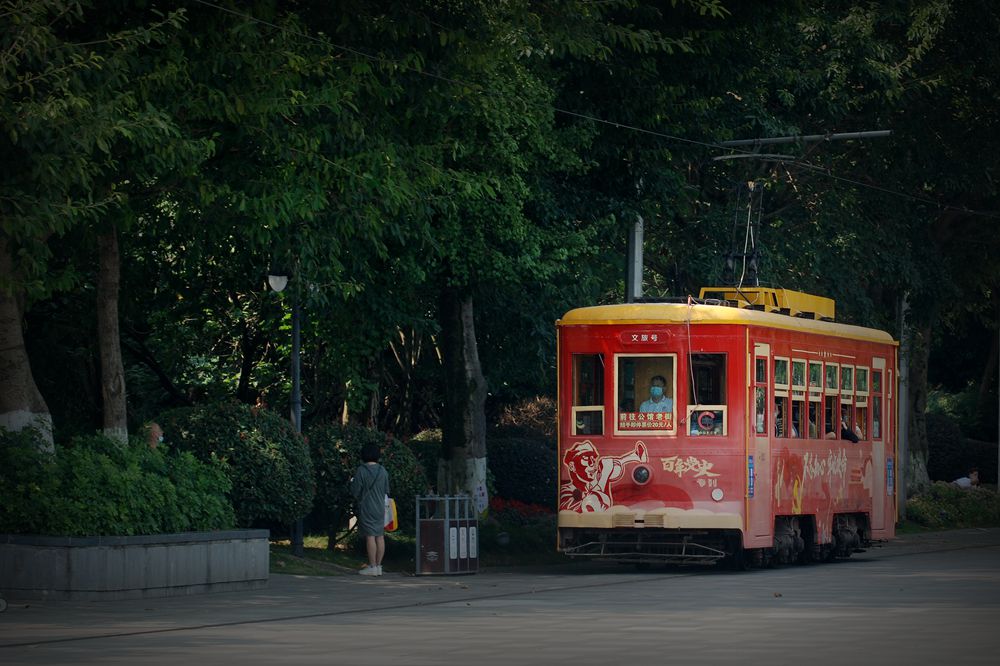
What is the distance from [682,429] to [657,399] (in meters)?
0.53

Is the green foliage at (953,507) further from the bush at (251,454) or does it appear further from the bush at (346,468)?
the bush at (251,454)

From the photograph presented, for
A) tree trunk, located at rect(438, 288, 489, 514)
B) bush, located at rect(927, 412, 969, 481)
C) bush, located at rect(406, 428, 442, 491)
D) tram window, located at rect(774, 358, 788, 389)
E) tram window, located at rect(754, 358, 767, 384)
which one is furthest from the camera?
bush, located at rect(927, 412, 969, 481)

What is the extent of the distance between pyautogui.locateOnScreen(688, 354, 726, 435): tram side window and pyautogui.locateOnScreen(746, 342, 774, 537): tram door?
0.36 m

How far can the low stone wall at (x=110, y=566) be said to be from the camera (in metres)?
19.9

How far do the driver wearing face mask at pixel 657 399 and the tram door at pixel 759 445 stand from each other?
106 cm

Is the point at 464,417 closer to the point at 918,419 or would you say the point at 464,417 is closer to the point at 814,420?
the point at 814,420

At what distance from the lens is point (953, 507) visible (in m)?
44.5

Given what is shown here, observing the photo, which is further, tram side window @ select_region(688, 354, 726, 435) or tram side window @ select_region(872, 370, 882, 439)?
tram side window @ select_region(872, 370, 882, 439)

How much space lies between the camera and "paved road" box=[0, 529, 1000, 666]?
14469 mm

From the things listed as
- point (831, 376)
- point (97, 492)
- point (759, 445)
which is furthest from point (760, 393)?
point (97, 492)

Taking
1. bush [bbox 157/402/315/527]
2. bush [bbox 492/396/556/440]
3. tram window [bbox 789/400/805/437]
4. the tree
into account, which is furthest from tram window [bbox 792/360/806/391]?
bush [bbox 492/396/556/440]

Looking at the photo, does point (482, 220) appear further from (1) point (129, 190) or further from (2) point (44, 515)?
(2) point (44, 515)

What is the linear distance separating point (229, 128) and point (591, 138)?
816cm

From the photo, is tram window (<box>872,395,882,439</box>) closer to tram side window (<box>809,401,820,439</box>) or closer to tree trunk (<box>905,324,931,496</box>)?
tram side window (<box>809,401,820,439</box>)
